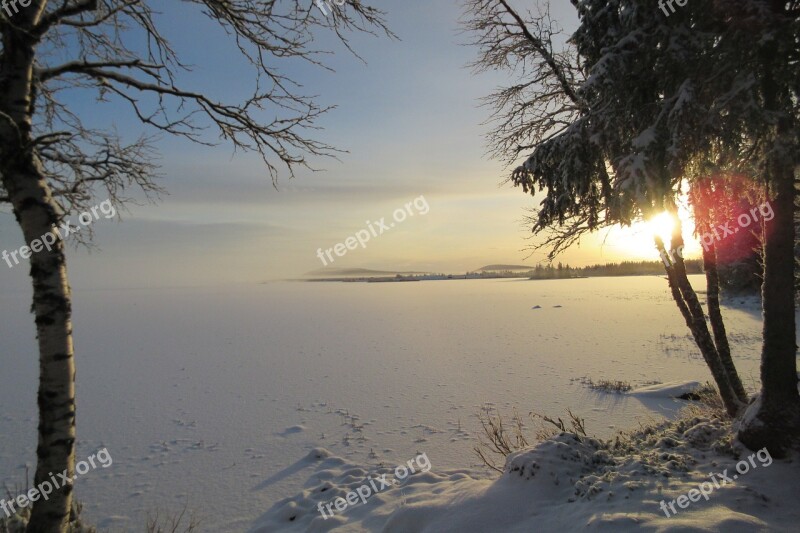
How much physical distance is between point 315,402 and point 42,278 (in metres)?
6.49

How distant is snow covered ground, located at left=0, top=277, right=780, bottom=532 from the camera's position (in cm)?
528

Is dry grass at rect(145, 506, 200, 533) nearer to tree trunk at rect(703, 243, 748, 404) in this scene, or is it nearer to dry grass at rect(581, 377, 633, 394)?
tree trunk at rect(703, 243, 748, 404)

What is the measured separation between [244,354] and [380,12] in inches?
496

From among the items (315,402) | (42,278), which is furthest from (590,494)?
(315,402)

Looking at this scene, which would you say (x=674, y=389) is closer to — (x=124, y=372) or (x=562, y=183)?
(x=562, y=183)

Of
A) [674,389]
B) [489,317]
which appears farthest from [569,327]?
[674,389]

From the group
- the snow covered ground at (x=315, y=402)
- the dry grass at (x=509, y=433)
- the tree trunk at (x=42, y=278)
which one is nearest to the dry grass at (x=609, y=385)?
the snow covered ground at (x=315, y=402)

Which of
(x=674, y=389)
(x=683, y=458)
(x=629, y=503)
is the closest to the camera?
(x=629, y=503)

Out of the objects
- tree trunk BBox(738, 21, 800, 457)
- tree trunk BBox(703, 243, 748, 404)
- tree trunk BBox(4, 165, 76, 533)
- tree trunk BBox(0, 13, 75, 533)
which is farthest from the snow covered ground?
tree trunk BBox(738, 21, 800, 457)

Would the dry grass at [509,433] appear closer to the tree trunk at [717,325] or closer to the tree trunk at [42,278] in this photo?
the tree trunk at [717,325]

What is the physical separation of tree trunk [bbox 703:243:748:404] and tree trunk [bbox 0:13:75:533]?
24.7ft

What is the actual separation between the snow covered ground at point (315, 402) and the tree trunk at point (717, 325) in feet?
4.25

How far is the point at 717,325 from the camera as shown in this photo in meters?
6.00

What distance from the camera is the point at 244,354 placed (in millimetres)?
14297
